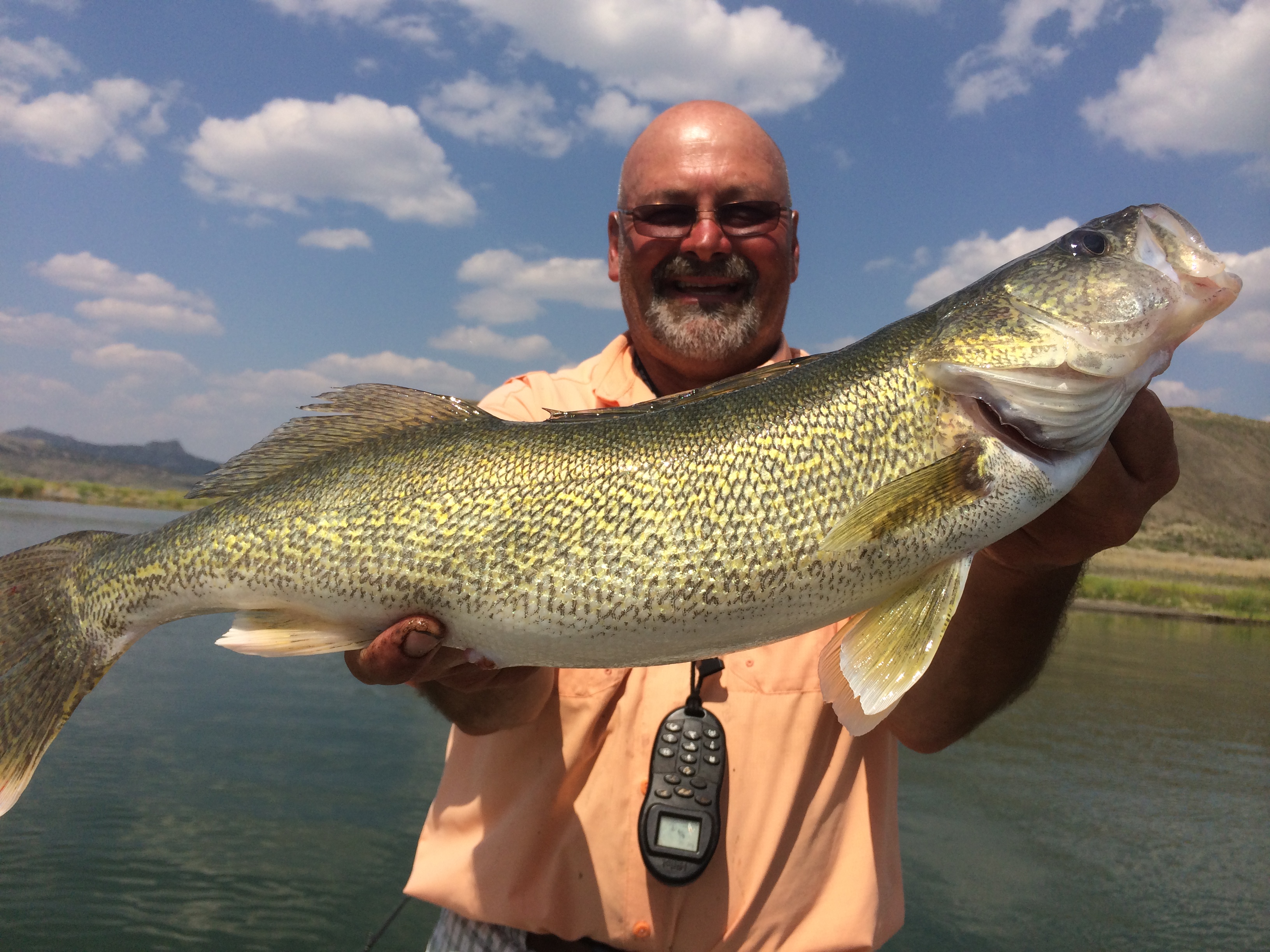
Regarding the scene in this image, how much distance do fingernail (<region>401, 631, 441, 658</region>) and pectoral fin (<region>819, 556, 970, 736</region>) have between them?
3.62ft

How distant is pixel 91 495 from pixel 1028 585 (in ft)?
244

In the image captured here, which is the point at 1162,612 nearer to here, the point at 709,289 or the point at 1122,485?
the point at 709,289

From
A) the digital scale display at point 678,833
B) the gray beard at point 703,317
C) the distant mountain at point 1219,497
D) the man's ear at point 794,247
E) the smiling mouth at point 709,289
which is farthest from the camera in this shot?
the distant mountain at point 1219,497

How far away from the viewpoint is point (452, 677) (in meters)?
2.53

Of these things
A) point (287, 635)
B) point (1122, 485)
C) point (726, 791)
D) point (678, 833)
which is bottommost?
point (678, 833)

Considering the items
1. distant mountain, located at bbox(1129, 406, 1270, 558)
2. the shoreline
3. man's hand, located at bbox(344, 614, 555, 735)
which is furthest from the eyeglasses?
distant mountain, located at bbox(1129, 406, 1270, 558)

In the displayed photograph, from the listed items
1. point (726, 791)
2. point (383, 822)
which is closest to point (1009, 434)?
point (726, 791)

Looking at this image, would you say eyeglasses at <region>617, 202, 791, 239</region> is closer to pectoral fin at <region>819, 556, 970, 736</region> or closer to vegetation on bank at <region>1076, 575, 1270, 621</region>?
pectoral fin at <region>819, 556, 970, 736</region>

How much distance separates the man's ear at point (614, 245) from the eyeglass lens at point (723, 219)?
351mm

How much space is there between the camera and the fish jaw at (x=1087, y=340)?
2.10 m

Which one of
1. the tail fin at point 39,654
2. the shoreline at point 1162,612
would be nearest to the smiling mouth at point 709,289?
the tail fin at point 39,654

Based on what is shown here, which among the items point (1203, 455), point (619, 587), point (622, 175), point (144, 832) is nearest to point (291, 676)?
point (144, 832)

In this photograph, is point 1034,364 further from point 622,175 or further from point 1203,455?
point 1203,455

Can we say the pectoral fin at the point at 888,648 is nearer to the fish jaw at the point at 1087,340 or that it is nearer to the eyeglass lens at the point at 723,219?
the fish jaw at the point at 1087,340
